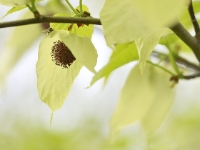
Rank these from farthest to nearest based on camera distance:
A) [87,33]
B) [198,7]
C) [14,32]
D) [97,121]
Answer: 1. [97,121]
2. [14,32]
3. [198,7]
4. [87,33]

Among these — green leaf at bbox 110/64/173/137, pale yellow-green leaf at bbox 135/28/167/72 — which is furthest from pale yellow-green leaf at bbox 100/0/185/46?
green leaf at bbox 110/64/173/137

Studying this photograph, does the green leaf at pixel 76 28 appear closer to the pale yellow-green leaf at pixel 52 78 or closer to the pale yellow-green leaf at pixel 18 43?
the pale yellow-green leaf at pixel 52 78

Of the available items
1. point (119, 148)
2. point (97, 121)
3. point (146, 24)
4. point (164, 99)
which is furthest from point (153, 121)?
point (97, 121)

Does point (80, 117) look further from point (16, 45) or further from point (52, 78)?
point (52, 78)

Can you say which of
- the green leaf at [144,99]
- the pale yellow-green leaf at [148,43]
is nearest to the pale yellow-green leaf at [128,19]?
the pale yellow-green leaf at [148,43]

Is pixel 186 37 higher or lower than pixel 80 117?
higher

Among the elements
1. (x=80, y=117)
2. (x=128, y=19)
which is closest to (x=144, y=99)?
(x=128, y=19)

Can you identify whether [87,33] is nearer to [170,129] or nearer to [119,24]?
[119,24]
